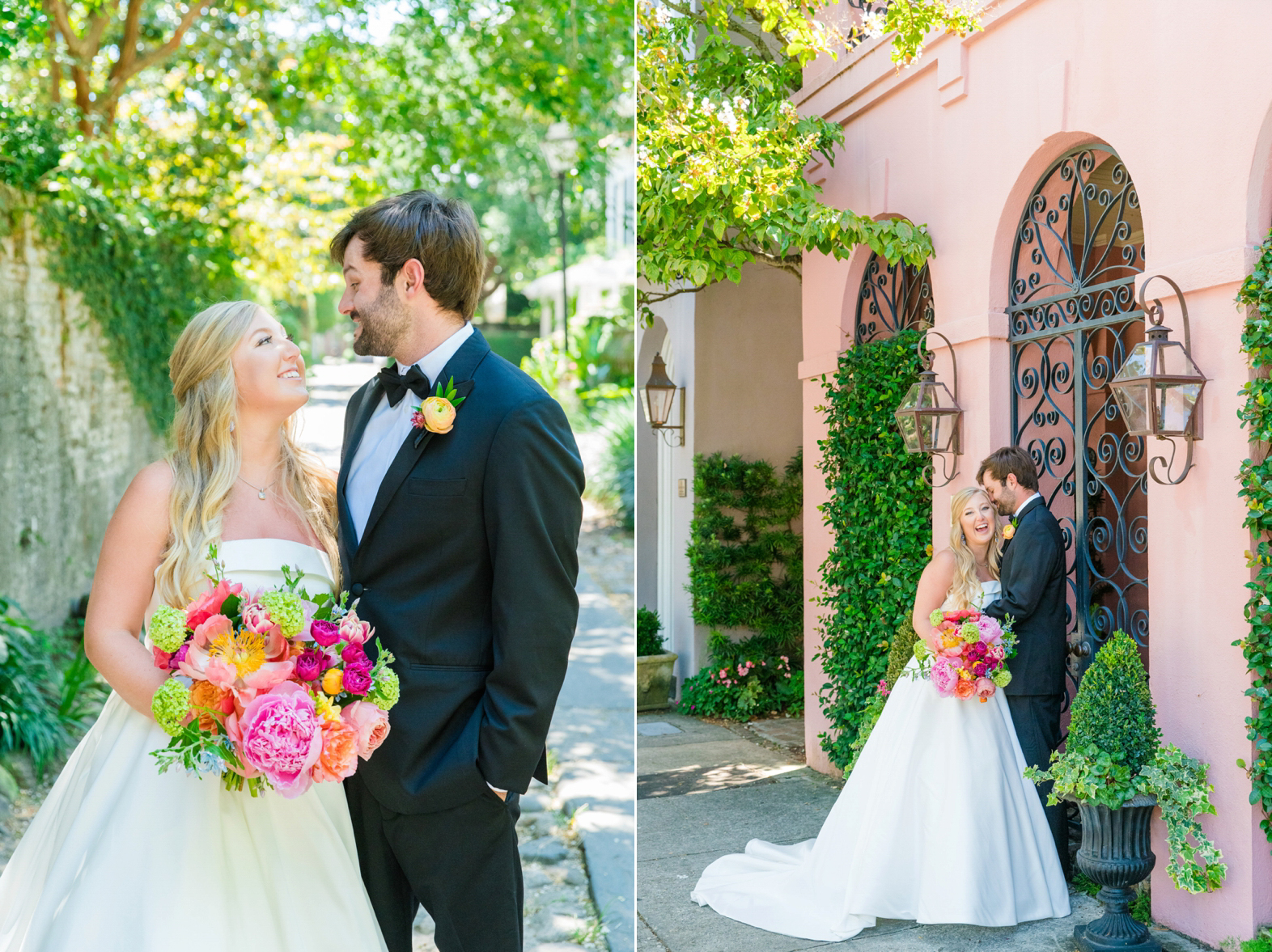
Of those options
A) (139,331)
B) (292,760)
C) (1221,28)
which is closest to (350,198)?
(139,331)

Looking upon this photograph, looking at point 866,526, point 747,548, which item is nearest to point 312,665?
point 866,526

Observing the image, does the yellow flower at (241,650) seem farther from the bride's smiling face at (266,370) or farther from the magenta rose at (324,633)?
the bride's smiling face at (266,370)

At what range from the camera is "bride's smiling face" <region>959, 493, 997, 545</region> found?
4148 mm

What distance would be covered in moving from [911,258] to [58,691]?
5202 millimetres

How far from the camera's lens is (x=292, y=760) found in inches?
74.7

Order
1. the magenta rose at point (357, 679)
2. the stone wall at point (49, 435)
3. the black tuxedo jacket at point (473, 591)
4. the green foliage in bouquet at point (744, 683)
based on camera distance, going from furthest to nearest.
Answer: the green foliage in bouquet at point (744, 683)
the stone wall at point (49, 435)
the black tuxedo jacket at point (473, 591)
the magenta rose at point (357, 679)

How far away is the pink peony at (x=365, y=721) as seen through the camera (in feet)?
6.55

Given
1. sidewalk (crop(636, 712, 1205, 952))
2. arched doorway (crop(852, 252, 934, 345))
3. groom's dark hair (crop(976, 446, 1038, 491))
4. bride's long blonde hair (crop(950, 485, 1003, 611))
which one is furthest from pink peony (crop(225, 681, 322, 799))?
arched doorway (crop(852, 252, 934, 345))

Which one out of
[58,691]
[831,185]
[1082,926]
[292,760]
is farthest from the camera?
[58,691]

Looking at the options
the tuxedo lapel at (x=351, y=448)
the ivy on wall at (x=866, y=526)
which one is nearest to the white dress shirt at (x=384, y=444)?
the tuxedo lapel at (x=351, y=448)

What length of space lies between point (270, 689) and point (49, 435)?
6262 millimetres

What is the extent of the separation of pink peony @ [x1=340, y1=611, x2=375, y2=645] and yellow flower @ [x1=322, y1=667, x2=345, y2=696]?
0.07 m

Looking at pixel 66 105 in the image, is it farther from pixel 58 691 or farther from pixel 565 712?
pixel 565 712

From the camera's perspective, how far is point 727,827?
491 cm
